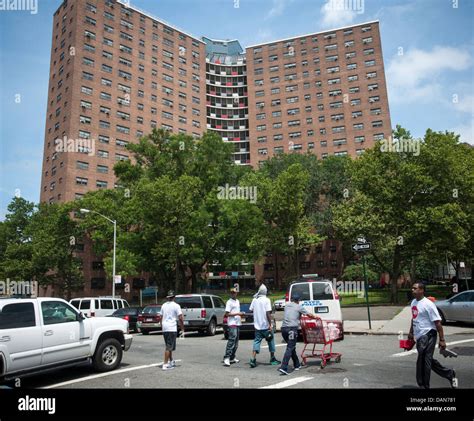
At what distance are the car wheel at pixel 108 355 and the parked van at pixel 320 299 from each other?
6641mm

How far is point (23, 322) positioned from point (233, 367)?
4644 mm

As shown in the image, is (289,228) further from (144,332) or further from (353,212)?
(144,332)

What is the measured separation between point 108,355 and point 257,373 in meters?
3.63

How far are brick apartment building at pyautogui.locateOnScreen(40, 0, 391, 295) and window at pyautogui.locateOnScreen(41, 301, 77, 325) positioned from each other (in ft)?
173

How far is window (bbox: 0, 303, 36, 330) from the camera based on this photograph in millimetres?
7895

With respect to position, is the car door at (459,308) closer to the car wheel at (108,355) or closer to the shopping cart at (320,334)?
the shopping cart at (320,334)

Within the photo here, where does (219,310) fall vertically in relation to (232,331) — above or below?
below

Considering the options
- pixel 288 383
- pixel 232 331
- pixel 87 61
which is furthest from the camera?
pixel 87 61

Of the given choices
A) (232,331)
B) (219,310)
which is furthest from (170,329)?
(219,310)

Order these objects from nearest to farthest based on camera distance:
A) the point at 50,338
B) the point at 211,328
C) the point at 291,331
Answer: the point at 50,338, the point at 291,331, the point at 211,328

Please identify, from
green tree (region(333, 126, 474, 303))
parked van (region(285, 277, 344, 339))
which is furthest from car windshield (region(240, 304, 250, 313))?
green tree (region(333, 126, 474, 303))

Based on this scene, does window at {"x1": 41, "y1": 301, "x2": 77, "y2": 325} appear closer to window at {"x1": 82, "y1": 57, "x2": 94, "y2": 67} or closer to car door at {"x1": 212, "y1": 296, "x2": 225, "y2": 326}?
car door at {"x1": 212, "y1": 296, "x2": 225, "y2": 326}

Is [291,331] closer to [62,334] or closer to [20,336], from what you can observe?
[62,334]

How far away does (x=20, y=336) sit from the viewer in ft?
26.1
